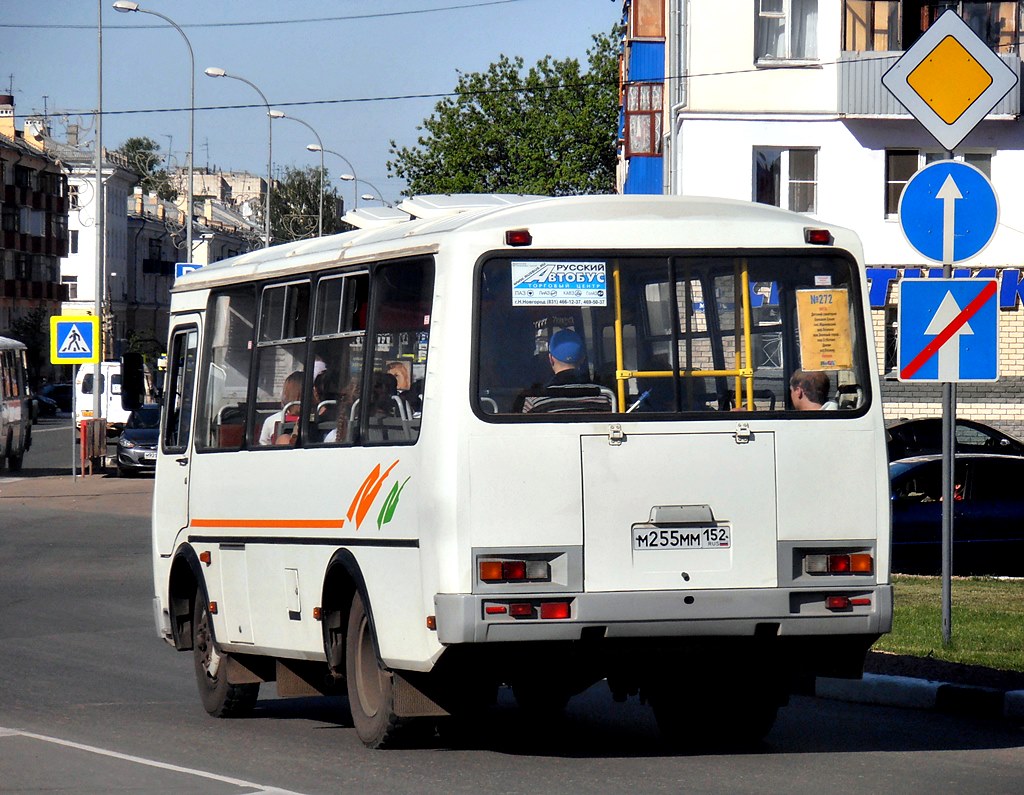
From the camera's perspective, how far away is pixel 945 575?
12023mm

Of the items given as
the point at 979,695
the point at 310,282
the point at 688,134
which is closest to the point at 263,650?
the point at 310,282

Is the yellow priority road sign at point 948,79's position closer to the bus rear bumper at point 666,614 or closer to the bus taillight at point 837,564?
the bus taillight at point 837,564

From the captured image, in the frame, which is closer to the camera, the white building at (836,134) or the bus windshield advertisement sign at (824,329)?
the bus windshield advertisement sign at (824,329)

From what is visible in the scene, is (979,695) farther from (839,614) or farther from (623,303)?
(623,303)

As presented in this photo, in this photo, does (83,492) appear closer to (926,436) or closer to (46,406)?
(926,436)

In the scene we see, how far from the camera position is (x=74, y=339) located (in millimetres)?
36812

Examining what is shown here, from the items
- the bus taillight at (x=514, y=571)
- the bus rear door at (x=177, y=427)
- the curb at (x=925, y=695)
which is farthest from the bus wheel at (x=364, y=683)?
the curb at (x=925, y=695)

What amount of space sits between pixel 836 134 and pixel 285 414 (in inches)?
1230

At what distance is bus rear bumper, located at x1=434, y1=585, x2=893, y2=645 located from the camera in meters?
8.27

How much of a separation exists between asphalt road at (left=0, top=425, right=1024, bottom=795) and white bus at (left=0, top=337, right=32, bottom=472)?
3123 cm

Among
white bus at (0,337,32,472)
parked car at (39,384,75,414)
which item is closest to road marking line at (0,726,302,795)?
white bus at (0,337,32,472)

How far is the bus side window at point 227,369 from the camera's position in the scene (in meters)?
10.9

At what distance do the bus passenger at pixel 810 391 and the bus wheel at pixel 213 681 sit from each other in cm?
377

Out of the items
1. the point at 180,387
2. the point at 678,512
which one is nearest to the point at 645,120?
the point at 180,387
